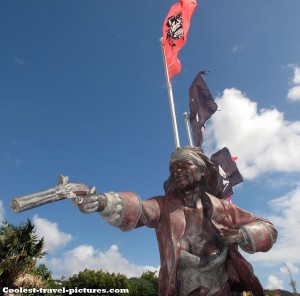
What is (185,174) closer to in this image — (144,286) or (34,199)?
(34,199)

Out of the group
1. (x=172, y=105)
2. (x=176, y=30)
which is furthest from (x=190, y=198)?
(x=176, y=30)

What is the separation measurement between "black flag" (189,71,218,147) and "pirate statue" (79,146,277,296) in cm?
501

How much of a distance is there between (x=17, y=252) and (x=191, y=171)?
12315 millimetres

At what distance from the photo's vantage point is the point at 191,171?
4.16 metres

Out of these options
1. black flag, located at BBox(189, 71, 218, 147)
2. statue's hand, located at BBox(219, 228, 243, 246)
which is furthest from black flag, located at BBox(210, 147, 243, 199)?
statue's hand, located at BBox(219, 228, 243, 246)

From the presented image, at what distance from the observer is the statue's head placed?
13.6 feet

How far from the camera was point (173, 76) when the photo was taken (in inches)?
405

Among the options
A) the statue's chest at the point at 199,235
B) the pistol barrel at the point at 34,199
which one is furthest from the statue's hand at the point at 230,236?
the pistol barrel at the point at 34,199

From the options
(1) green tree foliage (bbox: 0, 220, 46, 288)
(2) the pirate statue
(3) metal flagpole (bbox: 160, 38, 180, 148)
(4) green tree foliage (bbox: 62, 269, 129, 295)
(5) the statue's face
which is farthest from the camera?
(4) green tree foliage (bbox: 62, 269, 129, 295)

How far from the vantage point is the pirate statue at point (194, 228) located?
11.9 feet

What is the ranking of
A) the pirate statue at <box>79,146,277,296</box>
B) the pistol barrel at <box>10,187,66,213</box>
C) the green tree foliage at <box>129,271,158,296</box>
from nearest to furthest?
the pistol barrel at <box>10,187,66,213</box> < the pirate statue at <box>79,146,277,296</box> < the green tree foliage at <box>129,271,158,296</box>

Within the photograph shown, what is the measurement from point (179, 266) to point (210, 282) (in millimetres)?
370

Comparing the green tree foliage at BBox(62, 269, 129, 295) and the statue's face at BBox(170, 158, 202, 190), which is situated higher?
the green tree foliage at BBox(62, 269, 129, 295)

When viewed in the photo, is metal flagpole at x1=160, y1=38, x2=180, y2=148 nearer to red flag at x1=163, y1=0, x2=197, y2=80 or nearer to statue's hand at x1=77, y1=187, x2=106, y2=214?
red flag at x1=163, y1=0, x2=197, y2=80
